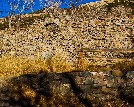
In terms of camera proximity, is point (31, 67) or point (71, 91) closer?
point (71, 91)

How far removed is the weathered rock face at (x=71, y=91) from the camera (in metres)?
9.59

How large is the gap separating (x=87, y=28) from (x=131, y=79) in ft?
50.4

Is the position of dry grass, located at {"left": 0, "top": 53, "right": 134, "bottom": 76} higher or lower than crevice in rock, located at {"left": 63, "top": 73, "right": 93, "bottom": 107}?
higher

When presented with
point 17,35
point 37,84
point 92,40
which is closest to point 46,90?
point 37,84

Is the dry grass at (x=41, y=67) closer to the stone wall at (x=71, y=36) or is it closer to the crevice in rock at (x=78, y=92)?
the stone wall at (x=71, y=36)

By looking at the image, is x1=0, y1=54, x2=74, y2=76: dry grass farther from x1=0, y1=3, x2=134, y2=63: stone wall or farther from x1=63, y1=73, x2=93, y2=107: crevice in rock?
x1=63, y1=73, x2=93, y2=107: crevice in rock

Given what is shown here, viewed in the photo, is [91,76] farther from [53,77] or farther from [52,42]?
[52,42]

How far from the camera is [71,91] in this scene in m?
9.93

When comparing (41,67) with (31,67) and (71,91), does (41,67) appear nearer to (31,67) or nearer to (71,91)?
(31,67)

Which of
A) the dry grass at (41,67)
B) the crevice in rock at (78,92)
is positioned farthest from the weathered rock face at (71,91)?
the dry grass at (41,67)

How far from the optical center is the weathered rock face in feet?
31.5

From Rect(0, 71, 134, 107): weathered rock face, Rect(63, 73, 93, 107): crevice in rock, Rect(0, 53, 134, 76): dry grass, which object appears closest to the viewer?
Rect(0, 71, 134, 107): weathered rock face

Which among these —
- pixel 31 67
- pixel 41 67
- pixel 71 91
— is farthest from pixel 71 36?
pixel 71 91

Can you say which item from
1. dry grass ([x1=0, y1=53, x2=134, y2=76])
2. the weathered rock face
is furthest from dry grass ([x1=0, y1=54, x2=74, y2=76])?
the weathered rock face
